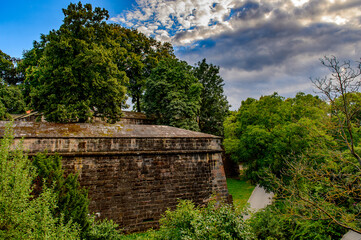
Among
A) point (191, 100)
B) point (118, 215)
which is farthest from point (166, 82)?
point (118, 215)

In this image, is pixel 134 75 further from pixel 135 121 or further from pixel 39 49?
pixel 39 49

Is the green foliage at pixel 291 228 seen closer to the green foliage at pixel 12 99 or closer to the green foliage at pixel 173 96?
the green foliage at pixel 173 96

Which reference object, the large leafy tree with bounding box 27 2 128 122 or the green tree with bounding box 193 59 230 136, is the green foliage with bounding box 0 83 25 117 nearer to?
the large leafy tree with bounding box 27 2 128 122

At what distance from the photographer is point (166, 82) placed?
17.8m

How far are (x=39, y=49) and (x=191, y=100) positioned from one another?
14524 millimetres

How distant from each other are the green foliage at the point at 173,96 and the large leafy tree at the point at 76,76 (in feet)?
17.6

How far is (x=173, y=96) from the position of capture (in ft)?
57.1

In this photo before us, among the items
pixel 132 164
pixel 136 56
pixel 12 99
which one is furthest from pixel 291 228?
pixel 12 99

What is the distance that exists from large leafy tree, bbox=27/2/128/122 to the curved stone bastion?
2080mm

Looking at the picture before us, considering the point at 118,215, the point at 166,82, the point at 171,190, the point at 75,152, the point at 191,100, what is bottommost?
the point at 118,215

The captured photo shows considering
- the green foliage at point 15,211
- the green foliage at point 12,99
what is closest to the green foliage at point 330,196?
the green foliage at point 15,211

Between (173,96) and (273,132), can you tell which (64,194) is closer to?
(273,132)

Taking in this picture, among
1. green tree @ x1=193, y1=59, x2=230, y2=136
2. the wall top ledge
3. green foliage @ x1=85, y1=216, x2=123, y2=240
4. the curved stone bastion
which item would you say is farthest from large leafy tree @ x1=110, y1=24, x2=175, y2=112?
green foliage @ x1=85, y1=216, x2=123, y2=240

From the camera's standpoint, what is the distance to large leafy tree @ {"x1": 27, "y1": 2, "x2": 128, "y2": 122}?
1077cm
